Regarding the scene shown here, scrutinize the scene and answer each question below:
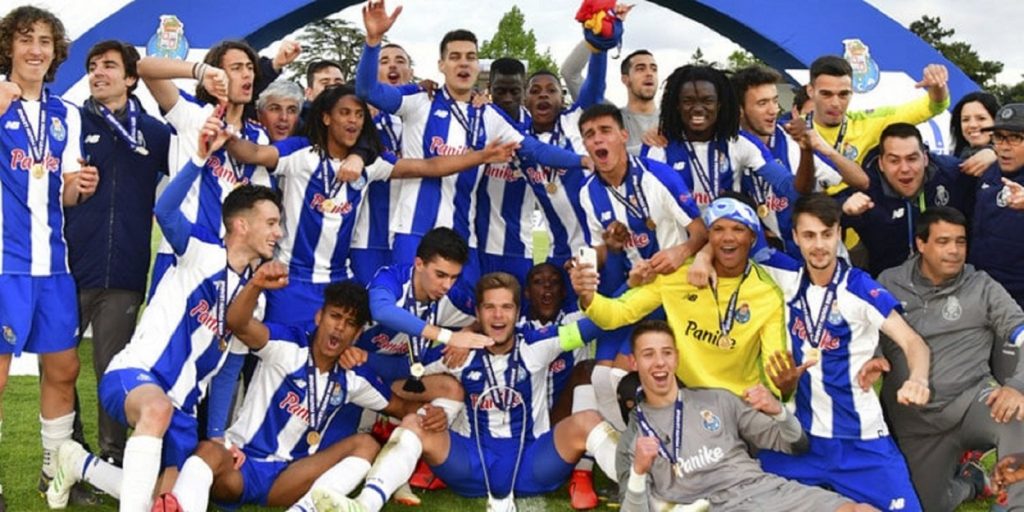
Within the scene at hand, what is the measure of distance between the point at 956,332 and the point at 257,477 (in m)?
3.22

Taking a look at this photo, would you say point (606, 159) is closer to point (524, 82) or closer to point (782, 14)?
point (524, 82)

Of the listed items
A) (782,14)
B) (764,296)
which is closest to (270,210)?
(764,296)

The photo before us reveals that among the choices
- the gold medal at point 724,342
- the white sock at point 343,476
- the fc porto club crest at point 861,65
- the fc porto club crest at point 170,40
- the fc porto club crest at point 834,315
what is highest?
the fc porto club crest at point 861,65

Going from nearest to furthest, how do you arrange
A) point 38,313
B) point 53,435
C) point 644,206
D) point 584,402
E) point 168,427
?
point 168,427 → point 38,313 → point 53,435 → point 584,402 → point 644,206

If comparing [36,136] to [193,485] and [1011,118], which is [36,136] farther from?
[1011,118]

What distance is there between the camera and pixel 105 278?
5.04 meters

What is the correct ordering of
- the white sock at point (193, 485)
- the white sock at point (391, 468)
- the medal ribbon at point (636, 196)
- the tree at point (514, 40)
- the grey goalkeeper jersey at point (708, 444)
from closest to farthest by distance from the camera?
1. the white sock at point (193, 485)
2. the grey goalkeeper jersey at point (708, 444)
3. the white sock at point (391, 468)
4. the medal ribbon at point (636, 196)
5. the tree at point (514, 40)

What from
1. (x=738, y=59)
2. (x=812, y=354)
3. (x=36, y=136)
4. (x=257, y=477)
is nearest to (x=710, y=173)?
(x=812, y=354)

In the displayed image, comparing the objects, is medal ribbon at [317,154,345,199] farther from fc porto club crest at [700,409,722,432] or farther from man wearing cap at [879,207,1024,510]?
man wearing cap at [879,207,1024,510]

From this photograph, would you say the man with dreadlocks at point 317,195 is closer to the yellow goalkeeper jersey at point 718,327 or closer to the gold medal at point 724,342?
the yellow goalkeeper jersey at point 718,327

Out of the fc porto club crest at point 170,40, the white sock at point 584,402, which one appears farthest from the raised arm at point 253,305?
the fc porto club crest at point 170,40

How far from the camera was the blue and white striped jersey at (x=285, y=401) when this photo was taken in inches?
179

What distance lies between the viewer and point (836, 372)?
14.4ft

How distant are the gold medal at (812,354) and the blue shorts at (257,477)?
7.82 feet
